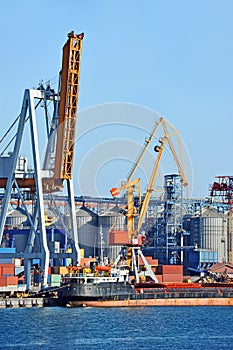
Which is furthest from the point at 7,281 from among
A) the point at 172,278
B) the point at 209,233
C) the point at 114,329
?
the point at 209,233

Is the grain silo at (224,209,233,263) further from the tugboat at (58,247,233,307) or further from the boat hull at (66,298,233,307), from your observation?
the boat hull at (66,298,233,307)

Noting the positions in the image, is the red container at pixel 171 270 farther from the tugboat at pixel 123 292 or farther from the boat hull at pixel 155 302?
the boat hull at pixel 155 302

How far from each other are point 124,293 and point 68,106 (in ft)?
54.5

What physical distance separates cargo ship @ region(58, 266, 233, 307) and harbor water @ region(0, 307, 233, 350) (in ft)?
6.97

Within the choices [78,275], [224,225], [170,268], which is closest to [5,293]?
[78,275]

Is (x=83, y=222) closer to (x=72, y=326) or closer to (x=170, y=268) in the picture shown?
(x=170, y=268)

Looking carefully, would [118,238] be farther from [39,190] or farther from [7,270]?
[39,190]

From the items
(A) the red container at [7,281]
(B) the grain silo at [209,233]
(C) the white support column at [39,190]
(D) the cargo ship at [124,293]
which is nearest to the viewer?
(C) the white support column at [39,190]

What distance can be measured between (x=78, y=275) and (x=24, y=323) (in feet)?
48.8

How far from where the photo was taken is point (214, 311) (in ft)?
245

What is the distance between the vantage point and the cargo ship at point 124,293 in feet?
243

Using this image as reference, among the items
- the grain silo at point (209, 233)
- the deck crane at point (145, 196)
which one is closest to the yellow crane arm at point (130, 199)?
the deck crane at point (145, 196)

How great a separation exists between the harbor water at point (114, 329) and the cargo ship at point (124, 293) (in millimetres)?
2124

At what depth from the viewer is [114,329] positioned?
5712 cm
